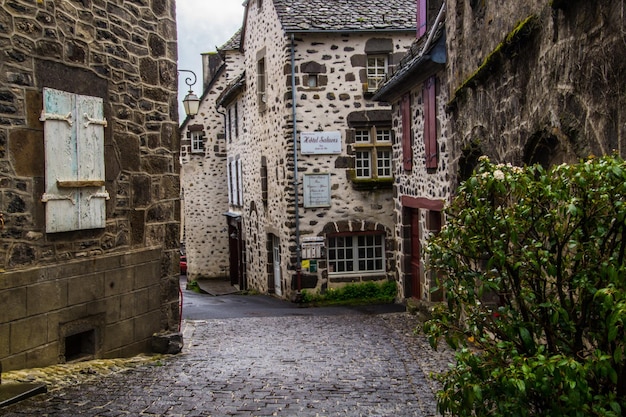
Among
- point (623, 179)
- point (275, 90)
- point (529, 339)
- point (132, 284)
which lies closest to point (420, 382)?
point (132, 284)

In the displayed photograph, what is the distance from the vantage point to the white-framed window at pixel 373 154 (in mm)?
18672

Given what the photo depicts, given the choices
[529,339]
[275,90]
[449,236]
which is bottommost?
[529,339]

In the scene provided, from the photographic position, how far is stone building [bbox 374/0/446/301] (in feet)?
38.6

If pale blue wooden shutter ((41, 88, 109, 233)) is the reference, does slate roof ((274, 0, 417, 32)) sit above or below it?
above

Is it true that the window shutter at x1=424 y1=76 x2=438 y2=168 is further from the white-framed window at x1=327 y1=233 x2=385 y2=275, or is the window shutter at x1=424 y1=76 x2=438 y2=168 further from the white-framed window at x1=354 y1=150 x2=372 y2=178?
the white-framed window at x1=327 y1=233 x2=385 y2=275

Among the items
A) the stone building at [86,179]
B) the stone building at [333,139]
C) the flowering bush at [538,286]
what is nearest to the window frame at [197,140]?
the stone building at [333,139]

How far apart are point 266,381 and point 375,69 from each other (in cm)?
1299

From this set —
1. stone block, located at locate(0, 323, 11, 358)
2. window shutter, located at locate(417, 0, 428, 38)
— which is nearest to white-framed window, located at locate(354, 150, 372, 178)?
window shutter, located at locate(417, 0, 428, 38)

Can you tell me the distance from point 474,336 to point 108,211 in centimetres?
516

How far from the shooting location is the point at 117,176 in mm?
8023

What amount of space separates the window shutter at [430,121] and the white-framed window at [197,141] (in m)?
17.7

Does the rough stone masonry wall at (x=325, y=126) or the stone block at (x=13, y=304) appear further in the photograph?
the rough stone masonry wall at (x=325, y=126)

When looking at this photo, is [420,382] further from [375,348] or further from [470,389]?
[470,389]

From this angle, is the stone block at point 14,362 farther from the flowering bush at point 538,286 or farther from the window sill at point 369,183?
the window sill at point 369,183
